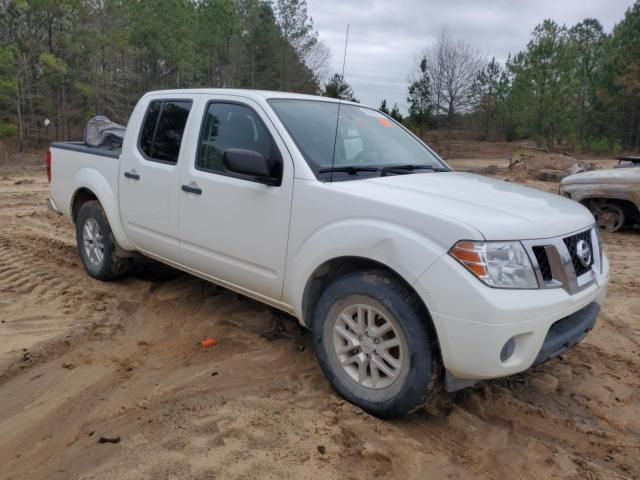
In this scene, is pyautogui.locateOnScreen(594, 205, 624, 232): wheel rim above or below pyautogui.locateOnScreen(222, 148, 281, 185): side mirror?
below

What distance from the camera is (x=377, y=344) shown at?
3178mm

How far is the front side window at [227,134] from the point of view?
3.89 m

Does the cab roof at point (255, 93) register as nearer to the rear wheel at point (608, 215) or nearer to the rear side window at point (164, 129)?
the rear side window at point (164, 129)

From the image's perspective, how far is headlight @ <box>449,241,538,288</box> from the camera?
9.00 ft

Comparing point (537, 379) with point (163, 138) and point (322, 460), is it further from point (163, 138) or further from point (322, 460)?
point (163, 138)

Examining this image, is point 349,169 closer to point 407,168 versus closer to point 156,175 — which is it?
point 407,168

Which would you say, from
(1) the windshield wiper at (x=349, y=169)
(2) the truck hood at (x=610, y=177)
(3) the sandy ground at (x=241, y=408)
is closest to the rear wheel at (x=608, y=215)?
(2) the truck hood at (x=610, y=177)

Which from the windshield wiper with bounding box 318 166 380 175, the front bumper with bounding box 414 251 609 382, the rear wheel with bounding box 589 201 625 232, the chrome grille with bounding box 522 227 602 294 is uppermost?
the windshield wiper with bounding box 318 166 380 175

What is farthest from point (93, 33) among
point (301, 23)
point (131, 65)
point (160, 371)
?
point (160, 371)

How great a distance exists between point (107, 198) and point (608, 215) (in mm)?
7955

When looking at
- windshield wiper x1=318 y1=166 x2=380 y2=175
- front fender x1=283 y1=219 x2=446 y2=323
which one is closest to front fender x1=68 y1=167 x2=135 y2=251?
front fender x1=283 y1=219 x2=446 y2=323

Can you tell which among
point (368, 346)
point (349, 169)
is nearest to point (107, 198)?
point (349, 169)

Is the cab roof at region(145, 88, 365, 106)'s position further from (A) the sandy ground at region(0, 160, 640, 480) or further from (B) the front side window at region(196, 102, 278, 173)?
(A) the sandy ground at region(0, 160, 640, 480)

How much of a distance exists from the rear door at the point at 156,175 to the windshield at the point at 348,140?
0.98 m
